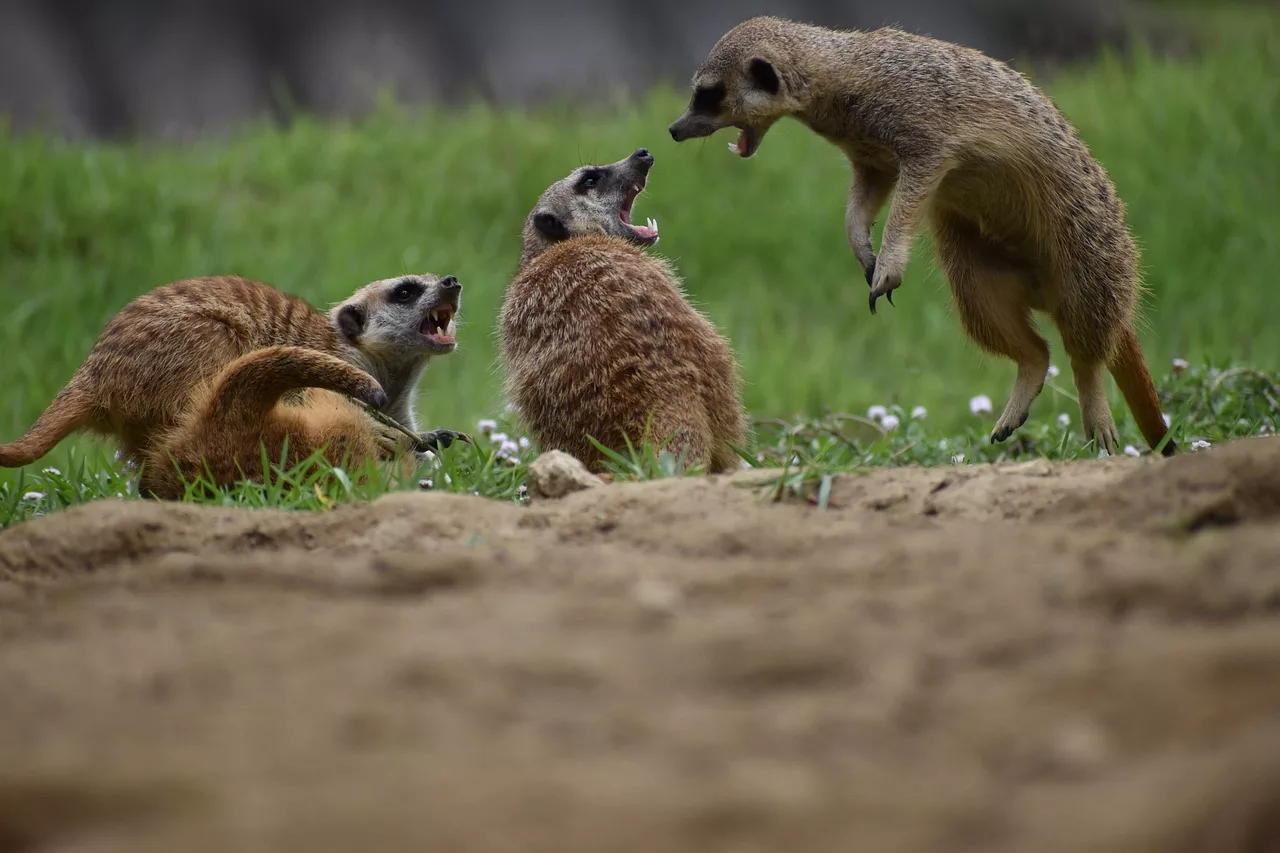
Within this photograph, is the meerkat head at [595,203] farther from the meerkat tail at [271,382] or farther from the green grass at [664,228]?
the meerkat tail at [271,382]

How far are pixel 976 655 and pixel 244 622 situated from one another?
3.45 feet

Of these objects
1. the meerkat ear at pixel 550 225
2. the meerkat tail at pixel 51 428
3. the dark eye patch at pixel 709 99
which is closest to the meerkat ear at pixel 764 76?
the dark eye patch at pixel 709 99

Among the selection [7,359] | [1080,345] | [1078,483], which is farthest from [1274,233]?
[7,359]

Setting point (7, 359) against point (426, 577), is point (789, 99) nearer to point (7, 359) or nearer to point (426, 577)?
point (426, 577)

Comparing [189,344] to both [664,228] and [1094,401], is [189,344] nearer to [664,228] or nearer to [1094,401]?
[1094,401]

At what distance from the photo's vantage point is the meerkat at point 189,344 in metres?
4.36

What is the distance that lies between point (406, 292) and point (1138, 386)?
251 cm

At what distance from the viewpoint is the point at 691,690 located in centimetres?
185

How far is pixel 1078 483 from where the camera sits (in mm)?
2975

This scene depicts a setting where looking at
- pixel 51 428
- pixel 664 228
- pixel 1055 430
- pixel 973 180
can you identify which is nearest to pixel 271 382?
pixel 51 428

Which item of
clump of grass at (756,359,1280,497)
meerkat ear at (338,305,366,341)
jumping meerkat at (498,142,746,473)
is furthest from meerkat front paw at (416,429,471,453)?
clump of grass at (756,359,1280,497)

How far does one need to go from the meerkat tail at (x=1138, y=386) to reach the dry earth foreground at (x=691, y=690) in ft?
6.60

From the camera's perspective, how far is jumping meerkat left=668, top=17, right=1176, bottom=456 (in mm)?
4393

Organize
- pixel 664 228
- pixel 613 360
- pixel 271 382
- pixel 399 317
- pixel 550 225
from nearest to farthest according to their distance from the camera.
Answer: pixel 271 382, pixel 613 360, pixel 550 225, pixel 399 317, pixel 664 228
